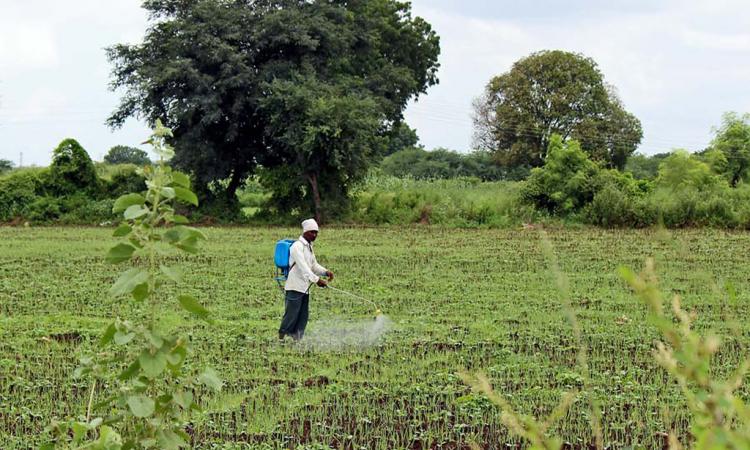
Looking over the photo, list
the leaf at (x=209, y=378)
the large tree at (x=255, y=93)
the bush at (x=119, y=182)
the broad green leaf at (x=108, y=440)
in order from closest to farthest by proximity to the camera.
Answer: the broad green leaf at (x=108, y=440) < the leaf at (x=209, y=378) < the large tree at (x=255, y=93) < the bush at (x=119, y=182)

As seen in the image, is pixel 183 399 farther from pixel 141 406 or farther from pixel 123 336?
pixel 123 336

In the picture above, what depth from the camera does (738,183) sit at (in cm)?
2702

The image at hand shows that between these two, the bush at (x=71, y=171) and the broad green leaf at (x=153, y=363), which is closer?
the broad green leaf at (x=153, y=363)

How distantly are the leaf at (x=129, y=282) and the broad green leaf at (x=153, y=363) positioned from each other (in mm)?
196

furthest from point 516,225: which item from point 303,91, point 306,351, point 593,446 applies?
point 593,446

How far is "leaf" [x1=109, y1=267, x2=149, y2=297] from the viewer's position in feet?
8.21

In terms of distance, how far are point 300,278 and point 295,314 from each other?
40 cm

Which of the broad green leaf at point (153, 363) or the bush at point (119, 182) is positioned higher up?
the bush at point (119, 182)

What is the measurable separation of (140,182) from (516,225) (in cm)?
1093

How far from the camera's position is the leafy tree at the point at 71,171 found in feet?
93.1

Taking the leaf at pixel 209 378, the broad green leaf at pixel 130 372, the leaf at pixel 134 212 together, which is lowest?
the leaf at pixel 209 378

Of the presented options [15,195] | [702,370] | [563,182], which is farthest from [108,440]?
[15,195]

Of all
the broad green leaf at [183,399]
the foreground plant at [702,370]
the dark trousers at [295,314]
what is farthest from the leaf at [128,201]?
the dark trousers at [295,314]

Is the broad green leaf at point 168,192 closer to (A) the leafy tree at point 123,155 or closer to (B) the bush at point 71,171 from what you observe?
(B) the bush at point 71,171
